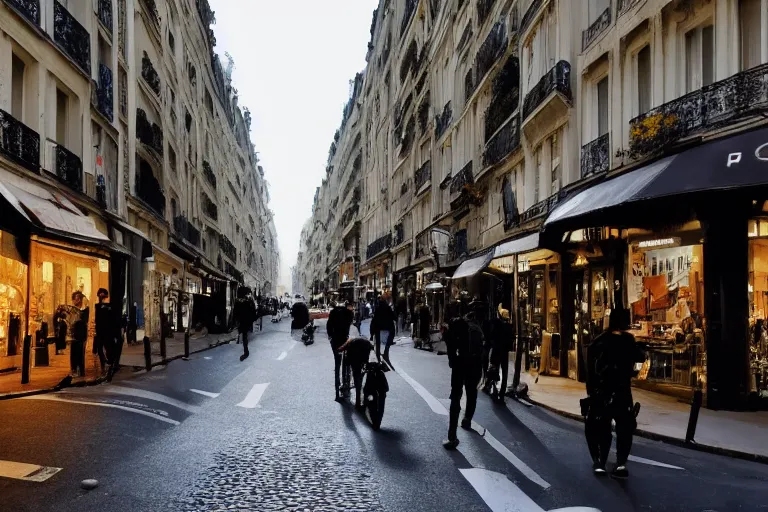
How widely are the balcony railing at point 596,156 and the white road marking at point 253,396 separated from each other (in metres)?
8.30

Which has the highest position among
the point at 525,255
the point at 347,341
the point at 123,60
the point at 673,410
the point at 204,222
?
the point at 123,60

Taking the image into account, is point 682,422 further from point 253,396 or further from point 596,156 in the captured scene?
point 596,156

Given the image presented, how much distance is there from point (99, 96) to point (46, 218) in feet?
31.1

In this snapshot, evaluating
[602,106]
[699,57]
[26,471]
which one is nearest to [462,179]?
[602,106]

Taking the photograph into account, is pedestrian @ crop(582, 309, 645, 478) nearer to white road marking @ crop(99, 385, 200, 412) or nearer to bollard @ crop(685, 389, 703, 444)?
bollard @ crop(685, 389, 703, 444)

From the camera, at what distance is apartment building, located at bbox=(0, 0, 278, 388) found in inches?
637

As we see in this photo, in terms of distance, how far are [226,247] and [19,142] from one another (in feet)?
149

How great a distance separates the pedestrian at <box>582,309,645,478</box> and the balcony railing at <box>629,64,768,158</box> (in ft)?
19.4

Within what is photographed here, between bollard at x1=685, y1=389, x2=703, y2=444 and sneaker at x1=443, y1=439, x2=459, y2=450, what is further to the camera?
bollard at x1=685, y1=389, x2=703, y2=444

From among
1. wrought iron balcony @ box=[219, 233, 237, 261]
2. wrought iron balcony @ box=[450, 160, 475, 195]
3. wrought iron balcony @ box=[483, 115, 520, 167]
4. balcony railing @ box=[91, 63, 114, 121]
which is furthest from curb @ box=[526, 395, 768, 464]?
wrought iron balcony @ box=[219, 233, 237, 261]

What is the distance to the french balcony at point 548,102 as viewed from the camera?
18.2 m

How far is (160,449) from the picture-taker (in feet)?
25.4

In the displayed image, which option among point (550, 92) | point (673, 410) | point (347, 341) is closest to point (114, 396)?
point (347, 341)

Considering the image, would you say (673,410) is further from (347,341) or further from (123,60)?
(123,60)
